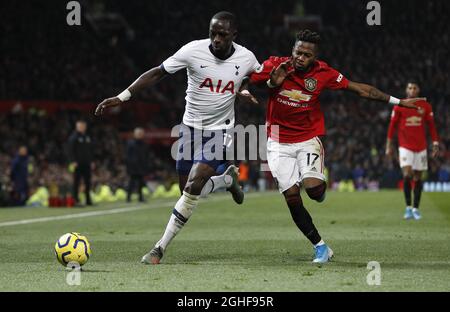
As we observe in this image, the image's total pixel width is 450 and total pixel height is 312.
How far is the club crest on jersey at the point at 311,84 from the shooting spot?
905cm

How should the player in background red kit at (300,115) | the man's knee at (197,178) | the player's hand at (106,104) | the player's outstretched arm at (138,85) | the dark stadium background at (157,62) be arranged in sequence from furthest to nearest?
the dark stadium background at (157,62) → the player in background red kit at (300,115) → the man's knee at (197,178) → the player's outstretched arm at (138,85) → the player's hand at (106,104)

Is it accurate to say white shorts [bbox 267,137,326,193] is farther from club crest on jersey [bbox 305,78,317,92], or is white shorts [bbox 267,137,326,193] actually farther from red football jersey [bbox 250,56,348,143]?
club crest on jersey [bbox 305,78,317,92]

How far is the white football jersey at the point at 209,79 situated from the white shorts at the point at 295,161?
0.61 meters

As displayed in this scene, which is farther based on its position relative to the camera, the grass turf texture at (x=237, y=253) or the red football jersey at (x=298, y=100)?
the red football jersey at (x=298, y=100)

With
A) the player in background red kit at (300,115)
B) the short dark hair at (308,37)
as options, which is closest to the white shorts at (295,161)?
the player in background red kit at (300,115)

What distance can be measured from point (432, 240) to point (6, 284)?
20.2 ft

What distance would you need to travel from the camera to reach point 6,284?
273 inches

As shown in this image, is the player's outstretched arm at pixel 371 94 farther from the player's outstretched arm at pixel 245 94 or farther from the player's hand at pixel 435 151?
the player's hand at pixel 435 151

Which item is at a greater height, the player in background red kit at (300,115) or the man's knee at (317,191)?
the player in background red kit at (300,115)

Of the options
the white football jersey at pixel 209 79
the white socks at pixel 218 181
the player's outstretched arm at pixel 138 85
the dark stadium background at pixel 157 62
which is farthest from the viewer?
the dark stadium background at pixel 157 62

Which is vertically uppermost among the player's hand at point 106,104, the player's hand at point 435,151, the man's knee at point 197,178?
the player's hand at point 106,104

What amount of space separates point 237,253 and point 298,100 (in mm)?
1893

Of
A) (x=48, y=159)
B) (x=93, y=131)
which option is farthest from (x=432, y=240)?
(x=93, y=131)

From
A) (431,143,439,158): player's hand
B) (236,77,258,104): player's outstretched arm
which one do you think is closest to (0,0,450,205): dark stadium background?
(431,143,439,158): player's hand
